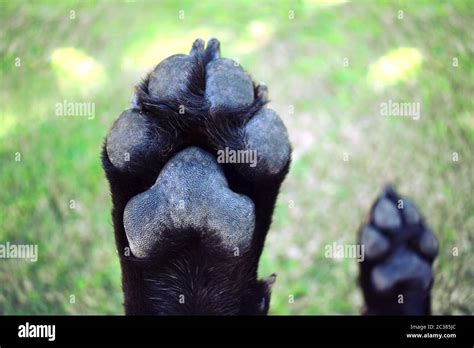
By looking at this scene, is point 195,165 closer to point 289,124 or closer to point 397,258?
point 397,258

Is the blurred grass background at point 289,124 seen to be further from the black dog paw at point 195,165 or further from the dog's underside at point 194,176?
the black dog paw at point 195,165

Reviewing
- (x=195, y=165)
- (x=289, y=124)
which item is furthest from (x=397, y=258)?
(x=289, y=124)

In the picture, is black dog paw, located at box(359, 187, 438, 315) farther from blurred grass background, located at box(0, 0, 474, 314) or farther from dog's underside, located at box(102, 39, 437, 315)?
dog's underside, located at box(102, 39, 437, 315)

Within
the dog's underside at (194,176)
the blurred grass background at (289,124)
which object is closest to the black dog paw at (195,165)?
the dog's underside at (194,176)

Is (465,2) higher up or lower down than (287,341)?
higher up

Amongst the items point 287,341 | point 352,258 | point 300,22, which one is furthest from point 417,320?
point 300,22

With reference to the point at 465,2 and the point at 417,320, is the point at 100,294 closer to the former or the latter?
the point at 417,320
